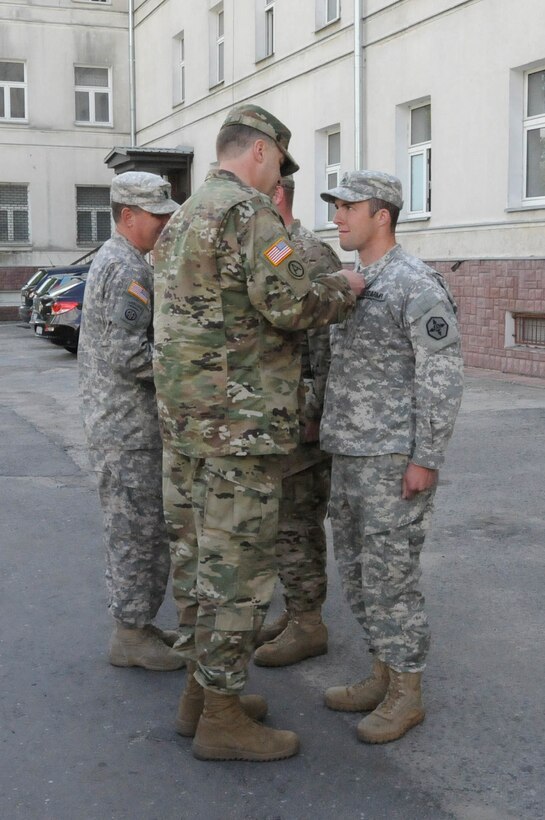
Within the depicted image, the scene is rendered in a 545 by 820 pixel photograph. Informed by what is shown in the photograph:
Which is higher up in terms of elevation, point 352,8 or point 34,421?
point 352,8

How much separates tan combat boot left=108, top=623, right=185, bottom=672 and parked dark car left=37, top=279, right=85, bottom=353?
1250 centimetres

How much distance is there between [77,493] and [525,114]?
8.26 meters

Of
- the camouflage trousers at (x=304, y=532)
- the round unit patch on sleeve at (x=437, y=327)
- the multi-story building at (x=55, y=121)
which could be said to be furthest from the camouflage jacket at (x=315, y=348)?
the multi-story building at (x=55, y=121)

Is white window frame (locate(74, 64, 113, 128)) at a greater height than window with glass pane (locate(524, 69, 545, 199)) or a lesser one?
greater

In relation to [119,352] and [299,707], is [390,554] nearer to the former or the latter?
[299,707]

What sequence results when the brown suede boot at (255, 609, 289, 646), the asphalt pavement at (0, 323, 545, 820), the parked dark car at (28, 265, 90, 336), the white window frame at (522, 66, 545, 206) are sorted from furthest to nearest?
1. the parked dark car at (28, 265, 90, 336)
2. the white window frame at (522, 66, 545, 206)
3. the brown suede boot at (255, 609, 289, 646)
4. the asphalt pavement at (0, 323, 545, 820)

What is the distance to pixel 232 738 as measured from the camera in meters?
3.18

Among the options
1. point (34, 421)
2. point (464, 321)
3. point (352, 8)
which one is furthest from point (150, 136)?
point (34, 421)

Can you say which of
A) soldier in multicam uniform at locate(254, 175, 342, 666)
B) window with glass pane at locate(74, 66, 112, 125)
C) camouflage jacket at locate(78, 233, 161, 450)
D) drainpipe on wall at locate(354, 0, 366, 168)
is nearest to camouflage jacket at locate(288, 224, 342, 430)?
soldier in multicam uniform at locate(254, 175, 342, 666)

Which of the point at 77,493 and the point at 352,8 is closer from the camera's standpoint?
the point at 77,493

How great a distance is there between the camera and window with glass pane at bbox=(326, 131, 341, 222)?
17406 mm

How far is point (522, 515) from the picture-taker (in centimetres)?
613

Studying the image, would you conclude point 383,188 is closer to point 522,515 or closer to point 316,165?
point 522,515

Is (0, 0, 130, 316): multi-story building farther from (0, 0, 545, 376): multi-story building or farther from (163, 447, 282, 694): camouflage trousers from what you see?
(163, 447, 282, 694): camouflage trousers
